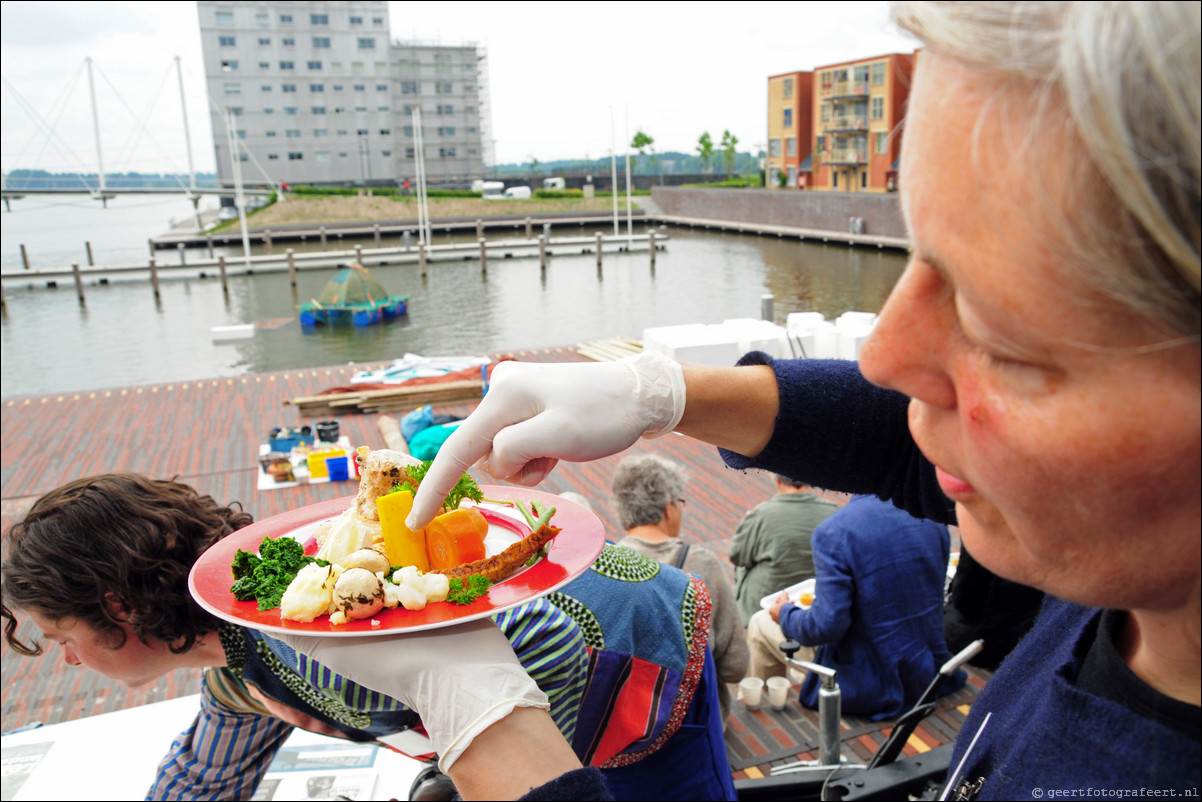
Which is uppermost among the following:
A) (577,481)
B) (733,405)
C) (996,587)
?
(733,405)

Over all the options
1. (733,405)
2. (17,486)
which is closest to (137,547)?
(733,405)

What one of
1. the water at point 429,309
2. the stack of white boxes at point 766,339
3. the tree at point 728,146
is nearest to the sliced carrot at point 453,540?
the stack of white boxes at point 766,339

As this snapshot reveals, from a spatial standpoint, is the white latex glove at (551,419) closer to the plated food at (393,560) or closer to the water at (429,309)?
the plated food at (393,560)

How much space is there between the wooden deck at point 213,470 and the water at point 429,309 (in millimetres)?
9783

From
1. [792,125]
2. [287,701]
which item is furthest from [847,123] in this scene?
[287,701]

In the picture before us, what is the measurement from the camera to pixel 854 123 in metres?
53.9

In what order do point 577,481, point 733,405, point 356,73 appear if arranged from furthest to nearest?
1. point 356,73
2. point 577,481
3. point 733,405

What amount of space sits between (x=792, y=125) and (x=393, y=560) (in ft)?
210

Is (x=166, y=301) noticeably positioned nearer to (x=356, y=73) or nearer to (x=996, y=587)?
(x=996, y=587)

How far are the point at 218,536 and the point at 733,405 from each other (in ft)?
5.47

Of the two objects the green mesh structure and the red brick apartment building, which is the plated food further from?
the red brick apartment building

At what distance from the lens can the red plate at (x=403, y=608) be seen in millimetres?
1244

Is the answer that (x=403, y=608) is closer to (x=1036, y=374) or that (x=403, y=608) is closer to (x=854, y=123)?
(x=1036, y=374)

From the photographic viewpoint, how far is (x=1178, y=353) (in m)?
0.58
